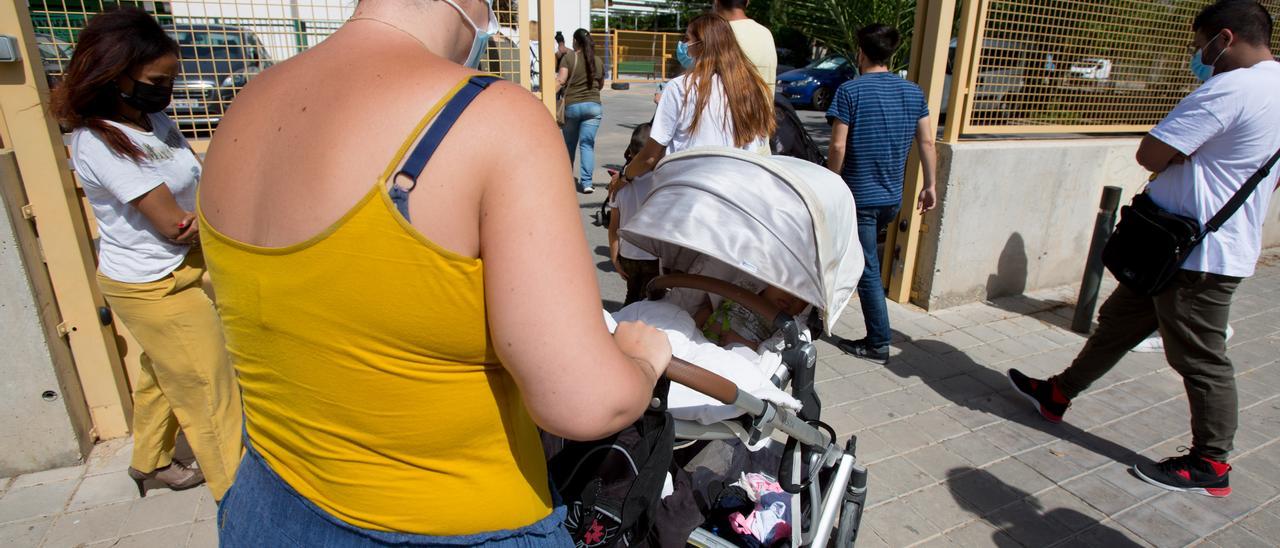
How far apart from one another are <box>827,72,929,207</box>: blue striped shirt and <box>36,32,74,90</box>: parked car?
3.98m

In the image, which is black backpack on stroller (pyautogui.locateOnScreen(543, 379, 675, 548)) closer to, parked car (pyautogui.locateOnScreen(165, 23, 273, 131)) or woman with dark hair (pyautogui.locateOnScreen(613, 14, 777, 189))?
woman with dark hair (pyautogui.locateOnScreen(613, 14, 777, 189))

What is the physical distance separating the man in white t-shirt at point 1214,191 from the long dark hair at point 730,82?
187 centimetres

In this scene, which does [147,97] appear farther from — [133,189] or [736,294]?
[736,294]

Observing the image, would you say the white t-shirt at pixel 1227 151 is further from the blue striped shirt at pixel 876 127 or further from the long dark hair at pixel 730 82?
the long dark hair at pixel 730 82

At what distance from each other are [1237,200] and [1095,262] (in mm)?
2137

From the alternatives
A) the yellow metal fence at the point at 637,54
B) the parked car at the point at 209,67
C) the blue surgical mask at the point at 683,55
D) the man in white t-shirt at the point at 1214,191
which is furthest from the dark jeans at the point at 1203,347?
the yellow metal fence at the point at 637,54

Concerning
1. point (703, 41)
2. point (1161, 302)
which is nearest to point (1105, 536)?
point (1161, 302)

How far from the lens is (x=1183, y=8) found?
616 centimetres

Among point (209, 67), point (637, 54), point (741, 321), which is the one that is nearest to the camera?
point (741, 321)

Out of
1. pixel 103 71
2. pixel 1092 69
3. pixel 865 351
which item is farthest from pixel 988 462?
pixel 103 71

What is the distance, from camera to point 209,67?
3.73 metres

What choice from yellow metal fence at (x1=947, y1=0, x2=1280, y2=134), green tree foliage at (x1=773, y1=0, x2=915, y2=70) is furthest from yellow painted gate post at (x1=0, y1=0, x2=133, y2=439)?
green tree foliage at (x1=773, y1=0, x2=915, y2=70)

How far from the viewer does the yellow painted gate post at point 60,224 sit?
3.00 metres

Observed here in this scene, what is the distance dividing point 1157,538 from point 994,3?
12.0ft
